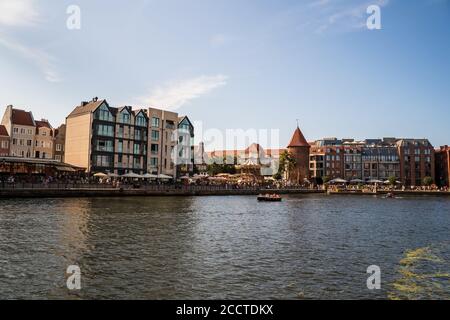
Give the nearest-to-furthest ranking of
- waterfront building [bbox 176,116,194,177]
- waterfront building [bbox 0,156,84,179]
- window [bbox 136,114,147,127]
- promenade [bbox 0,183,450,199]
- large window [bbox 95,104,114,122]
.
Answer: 1. promenade [bbox 0,183,450,199]
2. waterfront building [bbox 0,156,84,179]
3. large window [bbox 95,104,114,122]
4. window [bbox 136,114,147,127]
5. waterfront building [bbox 176,116,194,177]

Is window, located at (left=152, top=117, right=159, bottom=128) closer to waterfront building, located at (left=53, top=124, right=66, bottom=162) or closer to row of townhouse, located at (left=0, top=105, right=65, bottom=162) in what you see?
waterfront building, located at (left=53, top=124, right=66, bottom=162)

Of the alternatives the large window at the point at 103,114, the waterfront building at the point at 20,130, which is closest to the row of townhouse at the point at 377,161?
the large window at the point at 103,114

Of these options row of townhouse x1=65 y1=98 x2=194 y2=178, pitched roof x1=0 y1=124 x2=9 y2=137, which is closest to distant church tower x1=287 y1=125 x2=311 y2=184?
row of townhouse x1=65 y1=98 x2=194 y2=178

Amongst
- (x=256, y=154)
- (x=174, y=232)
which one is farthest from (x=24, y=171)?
(x=256, y=154)

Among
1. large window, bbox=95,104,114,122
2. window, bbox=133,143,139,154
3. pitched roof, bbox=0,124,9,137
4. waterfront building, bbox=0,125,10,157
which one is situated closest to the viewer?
waterfront building, bbox=0,125,10,157

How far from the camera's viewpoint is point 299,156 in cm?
14512

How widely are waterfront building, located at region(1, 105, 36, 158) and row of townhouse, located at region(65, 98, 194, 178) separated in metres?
8.06

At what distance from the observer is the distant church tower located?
141125 millimetres

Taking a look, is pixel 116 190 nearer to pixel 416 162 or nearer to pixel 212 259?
pixel 212 259

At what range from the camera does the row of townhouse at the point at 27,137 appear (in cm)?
8562

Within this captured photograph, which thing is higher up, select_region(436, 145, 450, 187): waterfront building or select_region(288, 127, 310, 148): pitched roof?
select_region(288, 127, 310, 148): pitched roof

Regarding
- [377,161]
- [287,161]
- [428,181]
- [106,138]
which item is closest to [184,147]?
[106,138]

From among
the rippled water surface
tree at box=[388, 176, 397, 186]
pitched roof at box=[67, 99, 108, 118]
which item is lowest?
the rippled water surface

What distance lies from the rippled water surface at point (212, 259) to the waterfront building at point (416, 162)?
126 m
